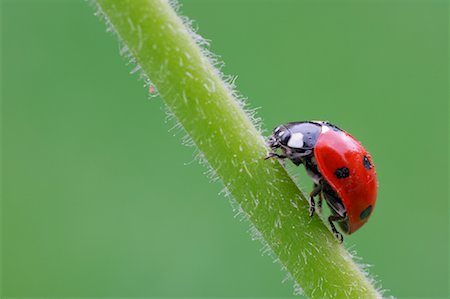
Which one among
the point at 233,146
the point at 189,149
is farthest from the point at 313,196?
the point at 189,149

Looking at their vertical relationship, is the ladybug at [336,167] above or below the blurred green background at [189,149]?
below

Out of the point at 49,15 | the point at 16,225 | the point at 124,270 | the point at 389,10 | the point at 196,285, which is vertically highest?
the point at 49,15

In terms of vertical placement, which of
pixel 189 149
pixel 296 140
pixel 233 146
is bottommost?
pixel 233 146

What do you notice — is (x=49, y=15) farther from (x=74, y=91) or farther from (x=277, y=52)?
(x=277, y=52)

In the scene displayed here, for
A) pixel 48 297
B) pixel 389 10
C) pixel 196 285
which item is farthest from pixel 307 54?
pixel 48 297

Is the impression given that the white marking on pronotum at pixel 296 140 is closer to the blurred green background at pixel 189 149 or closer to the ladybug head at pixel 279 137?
the ladybug head at pixel 279 137

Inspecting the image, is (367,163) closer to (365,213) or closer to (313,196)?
(365,213)

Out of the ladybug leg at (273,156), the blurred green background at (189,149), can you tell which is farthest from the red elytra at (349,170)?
the blurred green background at (189,149)
